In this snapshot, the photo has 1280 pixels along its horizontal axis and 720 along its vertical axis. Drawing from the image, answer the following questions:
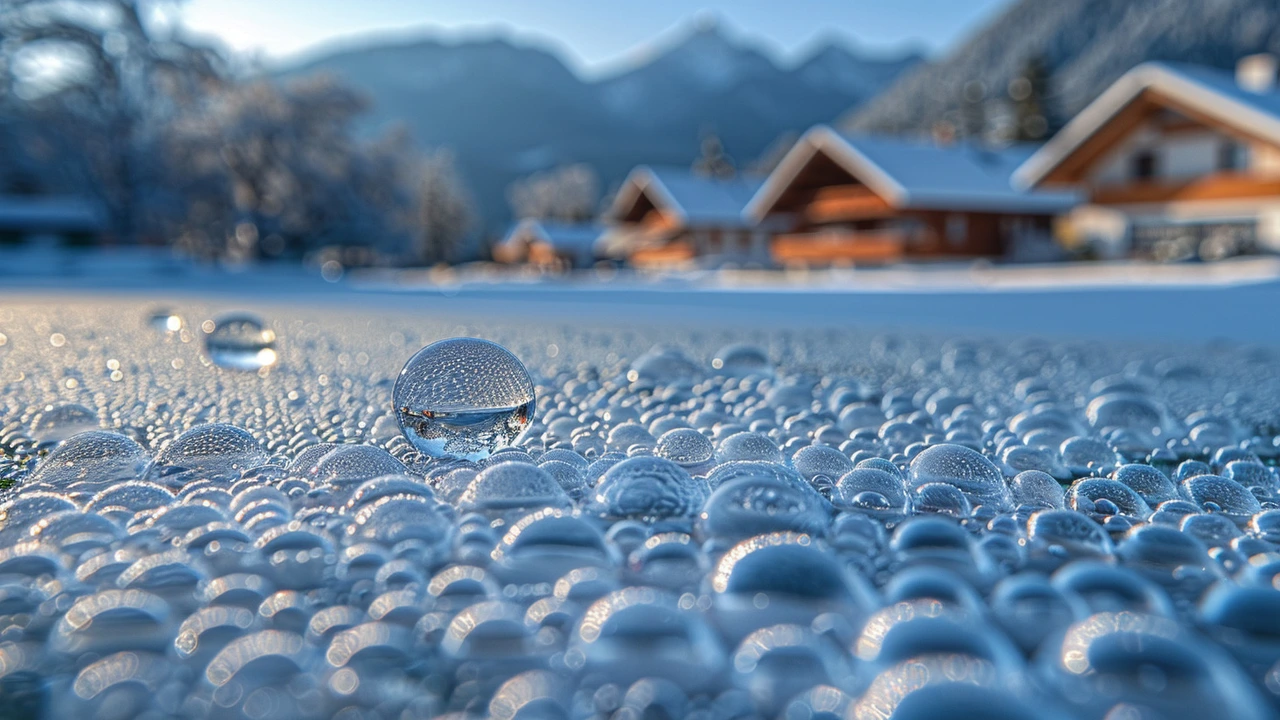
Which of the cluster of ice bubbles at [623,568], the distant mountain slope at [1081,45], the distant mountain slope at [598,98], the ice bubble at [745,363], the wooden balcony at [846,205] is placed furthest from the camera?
the distant mountain slope at [598,98]

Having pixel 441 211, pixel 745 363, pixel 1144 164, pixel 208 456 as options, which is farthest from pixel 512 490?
pixel 441 211

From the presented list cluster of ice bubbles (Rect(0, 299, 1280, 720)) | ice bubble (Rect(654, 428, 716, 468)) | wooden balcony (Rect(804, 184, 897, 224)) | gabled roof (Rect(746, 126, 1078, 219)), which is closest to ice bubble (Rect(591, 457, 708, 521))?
cluster of ice bubbles (Rect(0, 299, 1280, 720))

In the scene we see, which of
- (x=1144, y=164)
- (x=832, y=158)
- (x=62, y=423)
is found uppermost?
(x=832, y=158)

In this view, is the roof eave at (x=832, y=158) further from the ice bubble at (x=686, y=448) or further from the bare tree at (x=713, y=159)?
the ice bubble at (x=686, y=448)

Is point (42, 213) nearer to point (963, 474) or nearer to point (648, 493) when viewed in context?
point (648, 493)

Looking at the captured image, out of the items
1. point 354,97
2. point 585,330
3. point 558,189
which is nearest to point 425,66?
point 558,189

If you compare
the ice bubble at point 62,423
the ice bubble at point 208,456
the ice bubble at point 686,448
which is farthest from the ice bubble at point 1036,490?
the ice bubble at point 62,423

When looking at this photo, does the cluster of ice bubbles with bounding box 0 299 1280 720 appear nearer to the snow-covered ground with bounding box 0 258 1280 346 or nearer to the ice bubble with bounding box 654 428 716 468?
the ice bubble with bounding box 654 428 716 468
